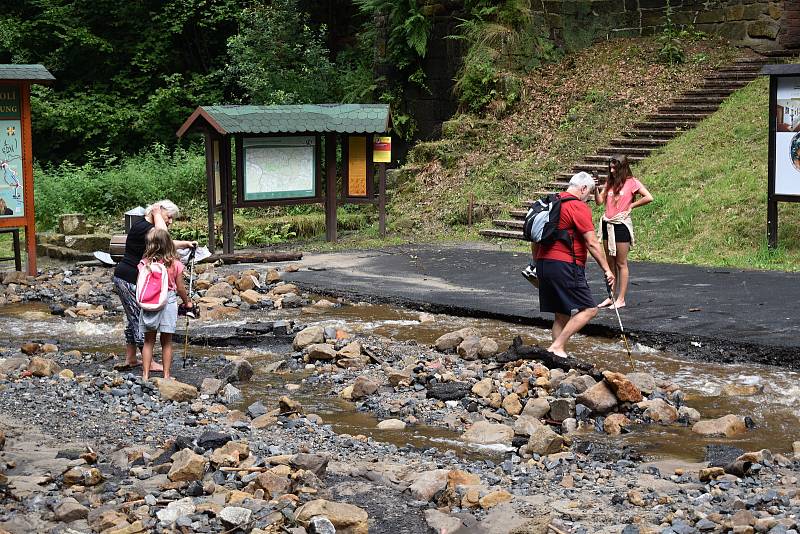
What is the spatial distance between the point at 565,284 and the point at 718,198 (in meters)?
9.21

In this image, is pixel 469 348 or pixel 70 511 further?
pixel 469 348

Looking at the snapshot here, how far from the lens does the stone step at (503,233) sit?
19.0m

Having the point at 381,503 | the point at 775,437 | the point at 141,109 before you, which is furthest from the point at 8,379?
the point at 141,109

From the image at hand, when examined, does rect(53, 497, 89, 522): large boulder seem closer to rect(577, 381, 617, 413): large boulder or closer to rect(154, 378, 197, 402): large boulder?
rect(154, 378, 197, 402): large boulder

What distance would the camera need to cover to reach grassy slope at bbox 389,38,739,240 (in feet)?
70.7

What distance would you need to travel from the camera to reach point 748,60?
76.5 ft

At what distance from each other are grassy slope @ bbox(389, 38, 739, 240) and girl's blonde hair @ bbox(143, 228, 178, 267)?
37.9ft

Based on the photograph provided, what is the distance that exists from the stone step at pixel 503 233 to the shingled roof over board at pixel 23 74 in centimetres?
831

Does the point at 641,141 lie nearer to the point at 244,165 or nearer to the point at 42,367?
the point at 244,165

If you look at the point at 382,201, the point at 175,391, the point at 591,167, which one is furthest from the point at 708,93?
the point at 175,391

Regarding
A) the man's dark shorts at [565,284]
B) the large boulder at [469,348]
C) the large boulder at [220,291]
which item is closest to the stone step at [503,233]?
the large boulder at [220,291]

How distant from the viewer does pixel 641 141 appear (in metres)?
21.3

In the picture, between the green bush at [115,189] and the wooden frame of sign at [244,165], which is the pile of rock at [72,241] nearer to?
the wooden frame of sign at [244,165]

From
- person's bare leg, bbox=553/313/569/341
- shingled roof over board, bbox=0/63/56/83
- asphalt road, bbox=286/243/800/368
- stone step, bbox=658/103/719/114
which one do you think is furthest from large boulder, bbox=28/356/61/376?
stone step, bbox=658/103/719/114
